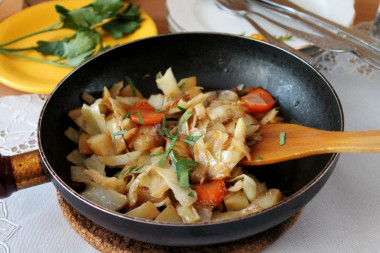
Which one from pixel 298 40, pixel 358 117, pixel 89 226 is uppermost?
pixel 298 40

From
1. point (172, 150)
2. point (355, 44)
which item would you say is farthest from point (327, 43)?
point (172, 150)

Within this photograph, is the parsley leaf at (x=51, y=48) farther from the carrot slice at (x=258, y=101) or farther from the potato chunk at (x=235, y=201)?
the potato chunk at (x=235, y=201)

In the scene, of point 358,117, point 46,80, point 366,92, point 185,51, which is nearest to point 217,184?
point 185,51

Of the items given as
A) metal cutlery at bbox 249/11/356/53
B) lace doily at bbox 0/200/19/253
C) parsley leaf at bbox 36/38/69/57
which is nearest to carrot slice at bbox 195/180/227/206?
lace doily at bbox 0/200/19/253

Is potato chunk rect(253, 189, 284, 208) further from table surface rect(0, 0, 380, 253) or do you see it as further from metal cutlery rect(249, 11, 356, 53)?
metal cutlery rect(249, 11, 356, 53)

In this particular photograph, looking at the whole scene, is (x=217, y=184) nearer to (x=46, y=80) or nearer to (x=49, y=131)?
(x=49, y=131)

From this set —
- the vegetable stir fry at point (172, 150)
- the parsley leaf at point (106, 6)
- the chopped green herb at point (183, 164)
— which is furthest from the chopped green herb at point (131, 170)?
the parsley leaf at point (106, 6)
